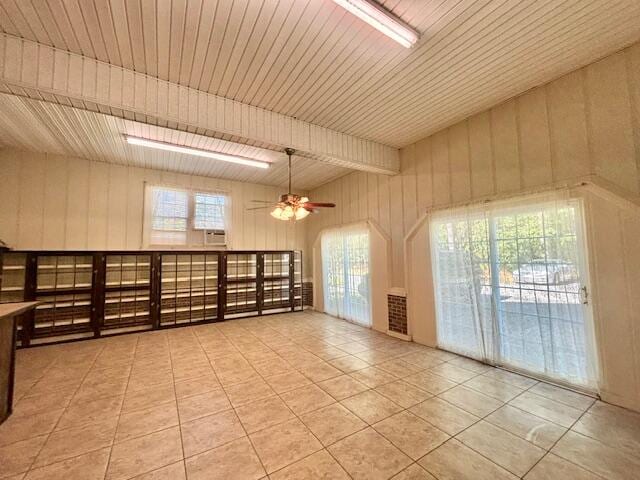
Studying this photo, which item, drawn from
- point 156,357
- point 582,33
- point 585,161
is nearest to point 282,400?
point 156,357

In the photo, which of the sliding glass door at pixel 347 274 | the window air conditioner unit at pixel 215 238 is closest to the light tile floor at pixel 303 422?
the sliding glass door at pixel 347 274

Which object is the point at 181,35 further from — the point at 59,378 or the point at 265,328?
the point at 265,328

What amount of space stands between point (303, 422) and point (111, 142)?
16.8 ft

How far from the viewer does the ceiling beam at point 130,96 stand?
2215 millimetres

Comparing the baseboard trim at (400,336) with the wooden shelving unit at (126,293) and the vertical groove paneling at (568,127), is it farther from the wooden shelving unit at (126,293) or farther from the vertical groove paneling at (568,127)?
the wooden shelving unit at (126,293)

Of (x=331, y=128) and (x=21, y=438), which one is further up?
(x=331, y=128)

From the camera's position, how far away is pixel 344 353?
13.0ft

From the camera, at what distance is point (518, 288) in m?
3.15

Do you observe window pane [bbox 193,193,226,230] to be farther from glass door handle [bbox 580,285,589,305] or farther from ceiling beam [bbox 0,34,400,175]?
glass door handle [bbox 580,285,589,305]

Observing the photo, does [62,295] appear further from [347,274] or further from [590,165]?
[590,165]

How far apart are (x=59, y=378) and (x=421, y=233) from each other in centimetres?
530

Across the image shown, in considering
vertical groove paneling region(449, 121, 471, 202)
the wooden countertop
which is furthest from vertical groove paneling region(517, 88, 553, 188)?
the wooden countertop

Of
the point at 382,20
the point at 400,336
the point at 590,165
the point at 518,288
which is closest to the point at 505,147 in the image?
the point at 590,165

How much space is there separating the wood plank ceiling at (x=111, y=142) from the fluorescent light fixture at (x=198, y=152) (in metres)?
0.10
